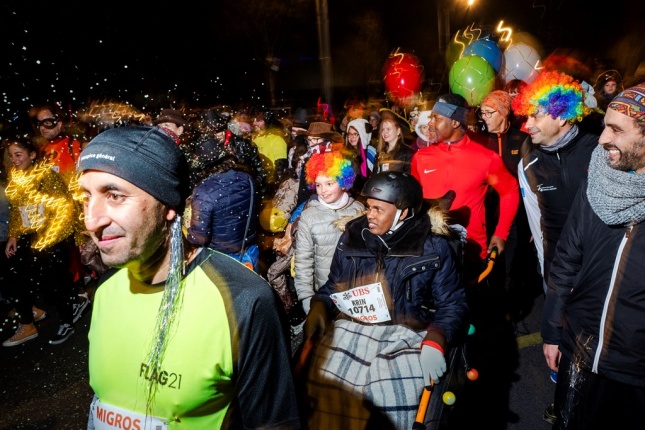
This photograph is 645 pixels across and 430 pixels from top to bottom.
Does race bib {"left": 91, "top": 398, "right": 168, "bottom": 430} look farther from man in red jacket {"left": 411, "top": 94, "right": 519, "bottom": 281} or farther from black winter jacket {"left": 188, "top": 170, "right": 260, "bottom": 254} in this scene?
man in red jacket {"left": 411, "top": 94, "right": 519, "bottom": 281}

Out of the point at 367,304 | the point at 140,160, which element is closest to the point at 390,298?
the point at 367,304

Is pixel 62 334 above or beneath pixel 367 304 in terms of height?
beneath

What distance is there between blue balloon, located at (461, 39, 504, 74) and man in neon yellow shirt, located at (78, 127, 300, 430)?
7.06 metres

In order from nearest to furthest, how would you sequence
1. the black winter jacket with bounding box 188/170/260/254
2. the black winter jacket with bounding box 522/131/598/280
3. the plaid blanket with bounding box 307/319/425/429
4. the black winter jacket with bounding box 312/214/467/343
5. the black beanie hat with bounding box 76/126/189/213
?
the black beanie hat with bounding box 76/126/189/213
the plaid blanket with bounding box 307/319/425/429
the black winter jacket with bounding box 312/214/467/343
the black winter jacket with bounding box 522/131/598/280
the black winter jacket with bounding box 188/170/260/254

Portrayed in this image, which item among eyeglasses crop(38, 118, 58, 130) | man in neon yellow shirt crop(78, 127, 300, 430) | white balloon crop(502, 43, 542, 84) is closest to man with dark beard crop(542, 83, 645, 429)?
man in neon yellow shirt crop(78, 127, 300, 430)

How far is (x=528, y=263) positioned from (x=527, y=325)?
1519 millimetres

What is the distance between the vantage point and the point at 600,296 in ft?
7.68

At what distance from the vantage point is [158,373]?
5.37 ft

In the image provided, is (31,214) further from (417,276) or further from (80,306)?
(417,276)

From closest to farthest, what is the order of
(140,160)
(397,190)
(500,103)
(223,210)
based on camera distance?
(140,160) < (397,190) < (223,210) < (500,103)

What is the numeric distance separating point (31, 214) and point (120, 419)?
4311 millimetres

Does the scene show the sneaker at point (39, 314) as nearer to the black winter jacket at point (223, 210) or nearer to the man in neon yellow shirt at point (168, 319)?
the black winter jacket at point (223, 210)

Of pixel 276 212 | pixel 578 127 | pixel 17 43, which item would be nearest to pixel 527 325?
pixel 578 127

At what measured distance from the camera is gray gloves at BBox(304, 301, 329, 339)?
2931 millimetres
